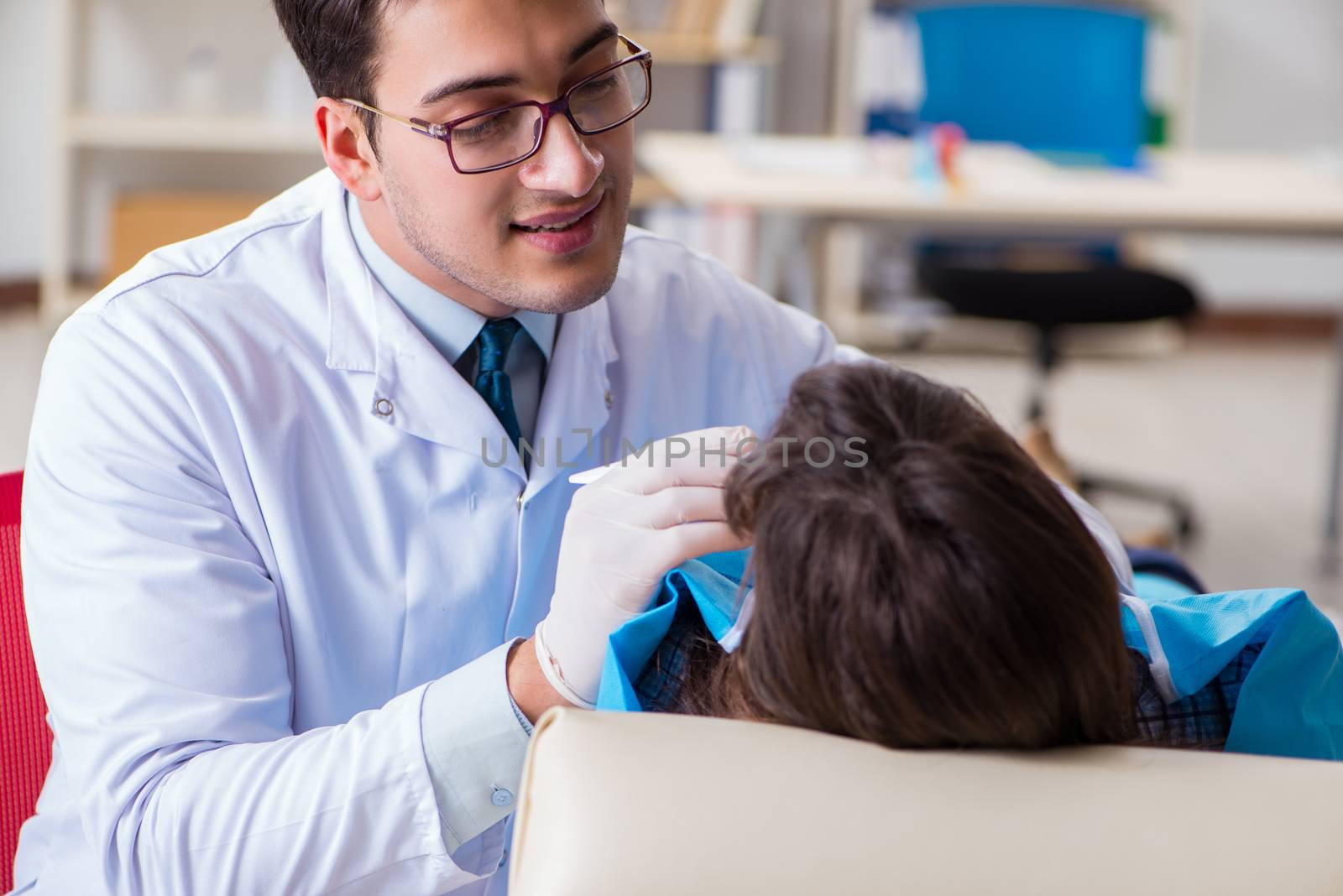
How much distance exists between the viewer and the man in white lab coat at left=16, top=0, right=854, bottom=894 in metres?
0.90

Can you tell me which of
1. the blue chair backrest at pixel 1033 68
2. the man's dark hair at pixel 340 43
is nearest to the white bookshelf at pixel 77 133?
the blue chair backrest at pixel 1033 68

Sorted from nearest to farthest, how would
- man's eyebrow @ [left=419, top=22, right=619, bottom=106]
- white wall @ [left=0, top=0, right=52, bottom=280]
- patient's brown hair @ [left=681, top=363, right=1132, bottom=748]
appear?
patient's brown hair @ [left=681, top=363, right=1132, bottom=748] < man's eyebrow @ [left=419, top=22, right=619, bottom=106] < white wall @ [left=0, top=0, right=52, bottom=280]

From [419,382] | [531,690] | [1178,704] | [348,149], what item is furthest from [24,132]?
[1178,704]

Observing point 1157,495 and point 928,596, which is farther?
point 1157,495

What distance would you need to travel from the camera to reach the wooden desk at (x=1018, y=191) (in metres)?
2.65

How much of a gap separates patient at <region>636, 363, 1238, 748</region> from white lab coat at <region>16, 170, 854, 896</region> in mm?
237

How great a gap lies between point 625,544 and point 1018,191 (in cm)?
203

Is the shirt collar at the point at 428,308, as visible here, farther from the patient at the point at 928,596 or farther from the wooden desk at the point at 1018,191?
the wooden desk at the point at 1018,191

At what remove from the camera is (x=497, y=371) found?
118 cm

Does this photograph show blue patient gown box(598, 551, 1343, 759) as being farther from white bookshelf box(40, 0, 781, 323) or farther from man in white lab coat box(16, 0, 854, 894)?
white bookshelf box(40, 0, 781, 323)

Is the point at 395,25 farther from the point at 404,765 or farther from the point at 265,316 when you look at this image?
the point at 404,765

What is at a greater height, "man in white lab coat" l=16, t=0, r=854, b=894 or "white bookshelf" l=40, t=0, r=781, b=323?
"white bookshelf" l=40, t=0, r=781, b=323

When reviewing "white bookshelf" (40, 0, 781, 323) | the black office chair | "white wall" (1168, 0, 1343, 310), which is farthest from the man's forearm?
"white wall" (1168, 0, 1343, 310)

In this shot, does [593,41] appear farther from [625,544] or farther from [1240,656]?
[1240,656]
